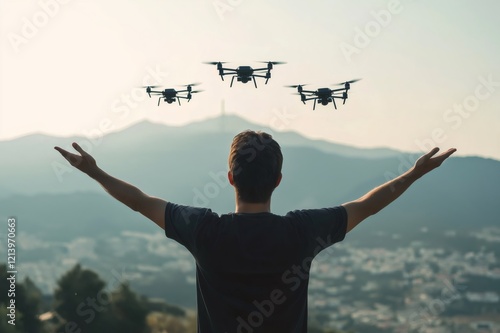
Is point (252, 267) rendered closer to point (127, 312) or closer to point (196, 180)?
point (127, 312)

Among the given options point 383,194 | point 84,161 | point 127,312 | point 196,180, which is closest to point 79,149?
point 84,161

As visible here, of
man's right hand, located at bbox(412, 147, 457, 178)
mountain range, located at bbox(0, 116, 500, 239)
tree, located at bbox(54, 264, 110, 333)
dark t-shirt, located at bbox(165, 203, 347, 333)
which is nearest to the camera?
dark t-shirt, located at bbox(165, 203, 347, 333)

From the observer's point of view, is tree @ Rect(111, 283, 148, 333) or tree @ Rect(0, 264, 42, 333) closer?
tree @ Rect(0, 264, 42, 333)

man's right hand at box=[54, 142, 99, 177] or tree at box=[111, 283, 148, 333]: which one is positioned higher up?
man's right hand at box=[54, 142, 99, 177]

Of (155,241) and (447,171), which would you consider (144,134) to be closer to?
(155,241)

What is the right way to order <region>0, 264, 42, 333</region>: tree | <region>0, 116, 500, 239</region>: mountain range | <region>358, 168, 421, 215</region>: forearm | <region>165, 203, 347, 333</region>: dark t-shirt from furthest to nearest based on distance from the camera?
<region>0, 116, 500, 239</region>: mountain range < <region>0, 264, 42, 333</region>: tree < <region>358, 168, 421, 215</region>: forearm < <region>165, 203, 347, 333</region>: dark t-shirt

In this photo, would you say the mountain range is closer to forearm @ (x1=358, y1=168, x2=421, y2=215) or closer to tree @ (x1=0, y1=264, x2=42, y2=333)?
tree @ (x1=0, y1=264, x2=42, y2=333)

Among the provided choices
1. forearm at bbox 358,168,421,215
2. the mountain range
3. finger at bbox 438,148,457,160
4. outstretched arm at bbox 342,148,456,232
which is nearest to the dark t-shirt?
outstretched arm at bbox 342,148,456,232

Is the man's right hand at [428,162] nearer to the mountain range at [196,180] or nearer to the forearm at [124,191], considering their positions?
the forearm at [124,191]

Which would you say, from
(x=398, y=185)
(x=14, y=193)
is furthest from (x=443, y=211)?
(x=398, y=185)
